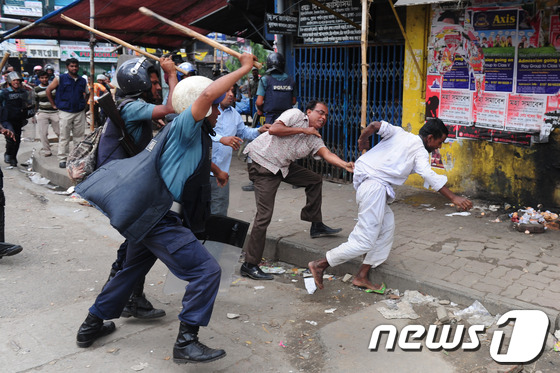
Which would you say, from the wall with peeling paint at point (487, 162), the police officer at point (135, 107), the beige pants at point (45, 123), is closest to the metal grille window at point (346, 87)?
the wall with peeling paint at point (487, 162)

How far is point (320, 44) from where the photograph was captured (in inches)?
335

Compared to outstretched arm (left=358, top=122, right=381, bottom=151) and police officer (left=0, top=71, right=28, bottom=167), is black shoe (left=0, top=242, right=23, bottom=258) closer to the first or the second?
outstretched arm (left=358, top=122, right=381, bottom=151)

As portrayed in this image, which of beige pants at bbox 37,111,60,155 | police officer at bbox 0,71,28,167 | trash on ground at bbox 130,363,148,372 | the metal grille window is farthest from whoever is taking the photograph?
beige pants at bbox 37,111,60,155

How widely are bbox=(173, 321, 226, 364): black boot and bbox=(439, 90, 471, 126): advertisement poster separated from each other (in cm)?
499

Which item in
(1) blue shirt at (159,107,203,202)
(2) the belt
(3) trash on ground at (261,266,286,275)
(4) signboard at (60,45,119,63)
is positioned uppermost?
(4) signboard at (60,45,119,63)

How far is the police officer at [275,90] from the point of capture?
795cm

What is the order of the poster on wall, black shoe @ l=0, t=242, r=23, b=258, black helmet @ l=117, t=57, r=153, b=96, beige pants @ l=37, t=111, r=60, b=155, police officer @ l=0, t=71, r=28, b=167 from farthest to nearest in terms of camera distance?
beige pants @ l=37, t=111, r=60, b=155 → police officer @ l=0, t=71, r=28, b=167 → the poster on wall → black shoe @ l=0, t=242, r=23, b=258 → black helmet @ l=117, t=57, r=153, b=96

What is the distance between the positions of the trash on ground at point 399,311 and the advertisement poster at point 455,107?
11.5 feet

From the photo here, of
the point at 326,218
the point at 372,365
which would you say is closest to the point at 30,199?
the point at 326,218

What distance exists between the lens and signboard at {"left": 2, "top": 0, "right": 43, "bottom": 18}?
104 feet

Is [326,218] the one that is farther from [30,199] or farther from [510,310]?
[30,199]

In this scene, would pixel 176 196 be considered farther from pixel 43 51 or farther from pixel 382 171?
pixel 43 51

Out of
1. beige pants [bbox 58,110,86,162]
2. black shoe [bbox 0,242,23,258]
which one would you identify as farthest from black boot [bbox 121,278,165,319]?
beige pants [bbox 58,110,86,162]

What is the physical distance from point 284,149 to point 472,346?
233cm
